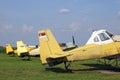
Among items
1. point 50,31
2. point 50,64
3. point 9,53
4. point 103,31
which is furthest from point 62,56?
point 9,53

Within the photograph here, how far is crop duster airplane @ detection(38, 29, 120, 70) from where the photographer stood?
16578mm

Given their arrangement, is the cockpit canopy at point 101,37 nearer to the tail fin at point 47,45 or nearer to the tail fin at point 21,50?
the tail fin at point 47,45

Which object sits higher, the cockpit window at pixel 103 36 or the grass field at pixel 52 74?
the cockpit window at pixel 103 36

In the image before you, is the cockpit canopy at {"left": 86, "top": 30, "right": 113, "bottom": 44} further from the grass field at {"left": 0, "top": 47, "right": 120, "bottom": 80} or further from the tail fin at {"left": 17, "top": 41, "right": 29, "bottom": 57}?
the tail fin at {"left": 17, "top": 41, "right": 29, "bottom": 57}

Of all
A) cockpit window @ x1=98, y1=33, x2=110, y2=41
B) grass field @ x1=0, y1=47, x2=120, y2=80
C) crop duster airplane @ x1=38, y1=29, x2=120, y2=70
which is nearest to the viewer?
grass field @ x1=0, y1=47, x2=120, y2=80

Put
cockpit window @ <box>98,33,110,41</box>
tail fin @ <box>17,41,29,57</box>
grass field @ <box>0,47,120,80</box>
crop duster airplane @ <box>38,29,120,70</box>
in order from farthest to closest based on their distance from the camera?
tail fin @ <box>17,41,29,57</box>
cockpit window @ <box>98,33,110,41</box>
crop duster airplane @ <box>38,29,120,70</box>
grass field @ <box>0,47,120,80</box>

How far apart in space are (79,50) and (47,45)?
1.89 m

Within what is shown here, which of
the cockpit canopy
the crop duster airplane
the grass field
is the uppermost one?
the cockpit canopy

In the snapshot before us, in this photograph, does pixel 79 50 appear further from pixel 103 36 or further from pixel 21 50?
pixel 21 50

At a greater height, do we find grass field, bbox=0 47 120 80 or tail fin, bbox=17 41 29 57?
tail fin, bbox=17 41 29 57

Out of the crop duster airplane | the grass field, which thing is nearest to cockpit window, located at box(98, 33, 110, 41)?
the crop duster airplane

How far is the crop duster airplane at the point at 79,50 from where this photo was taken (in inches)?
653

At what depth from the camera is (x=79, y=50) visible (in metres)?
16.9

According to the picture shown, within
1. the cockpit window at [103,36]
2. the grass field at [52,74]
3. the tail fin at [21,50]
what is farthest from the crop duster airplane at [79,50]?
the tail fin at [21,50]
